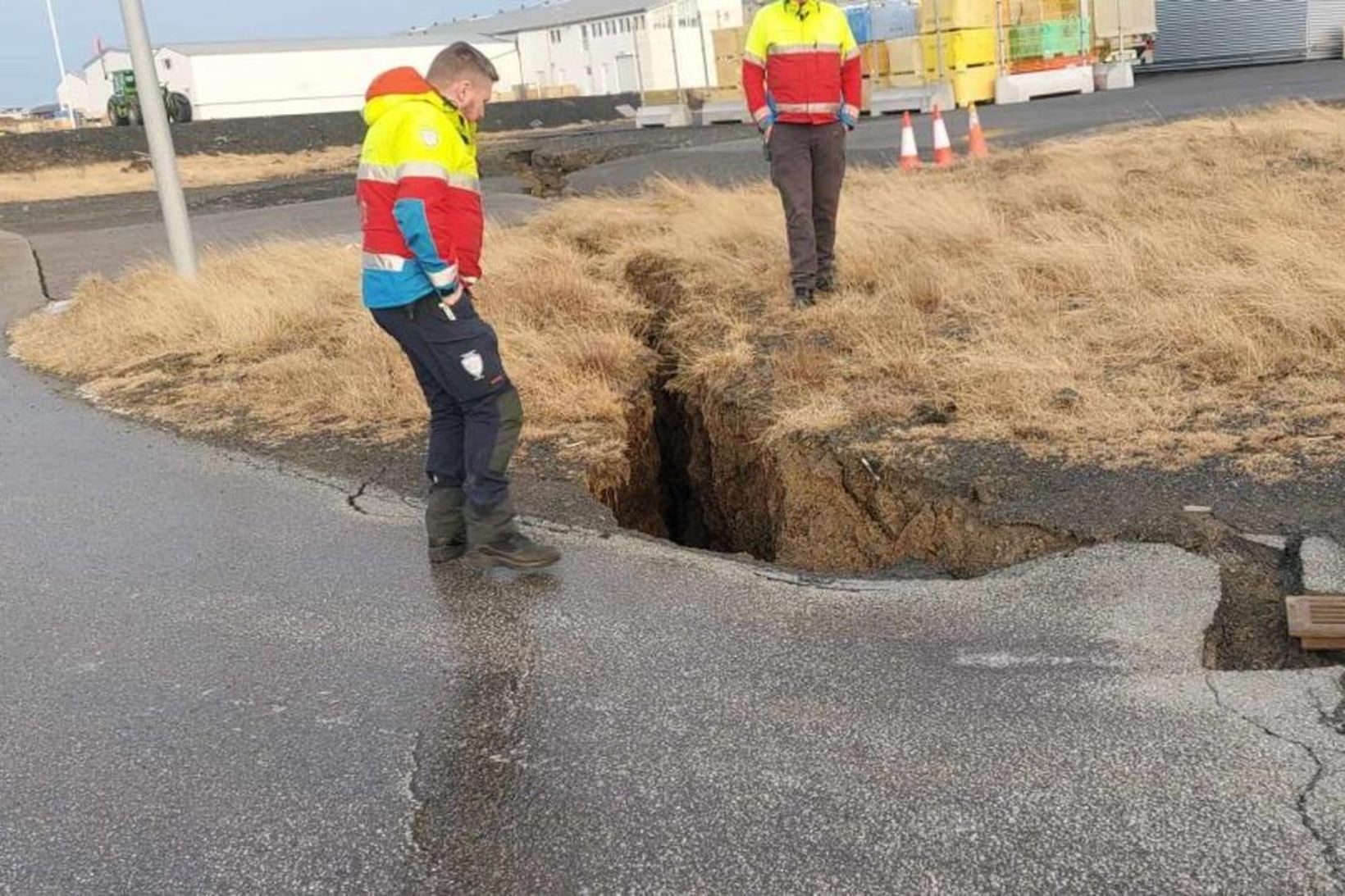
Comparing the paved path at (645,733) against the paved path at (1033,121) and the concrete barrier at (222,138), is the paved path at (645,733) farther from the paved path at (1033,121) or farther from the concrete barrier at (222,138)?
the concrete barrier at (222,138)

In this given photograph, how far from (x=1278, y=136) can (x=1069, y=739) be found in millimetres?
10428

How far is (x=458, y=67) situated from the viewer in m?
4.29

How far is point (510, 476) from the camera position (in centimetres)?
582

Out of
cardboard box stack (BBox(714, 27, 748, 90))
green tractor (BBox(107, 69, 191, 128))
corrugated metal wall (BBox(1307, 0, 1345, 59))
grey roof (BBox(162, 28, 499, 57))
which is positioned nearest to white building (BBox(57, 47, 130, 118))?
grey roof (BBox(162, 28, 499, 57))

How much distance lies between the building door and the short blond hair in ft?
216

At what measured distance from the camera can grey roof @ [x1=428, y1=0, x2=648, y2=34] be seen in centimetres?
7038

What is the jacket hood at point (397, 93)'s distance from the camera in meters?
4.20

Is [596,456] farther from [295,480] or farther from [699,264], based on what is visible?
[699,264]

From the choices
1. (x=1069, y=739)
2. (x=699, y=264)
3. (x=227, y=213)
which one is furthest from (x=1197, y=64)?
(x=1069, y=739)

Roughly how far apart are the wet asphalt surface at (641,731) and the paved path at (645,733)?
0.01 meters

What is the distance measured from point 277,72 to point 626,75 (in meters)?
18.7

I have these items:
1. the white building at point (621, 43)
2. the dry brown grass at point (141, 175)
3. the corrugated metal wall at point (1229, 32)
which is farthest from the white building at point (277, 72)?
the corrugated metal wall at point (1229, 32)

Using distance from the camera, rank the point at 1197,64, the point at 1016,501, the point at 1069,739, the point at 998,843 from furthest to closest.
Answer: the point at 1197,64, the point at 1016,501, the point at 1069,739, the point at 998,843

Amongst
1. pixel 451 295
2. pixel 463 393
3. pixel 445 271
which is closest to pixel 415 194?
pixel 445 271
